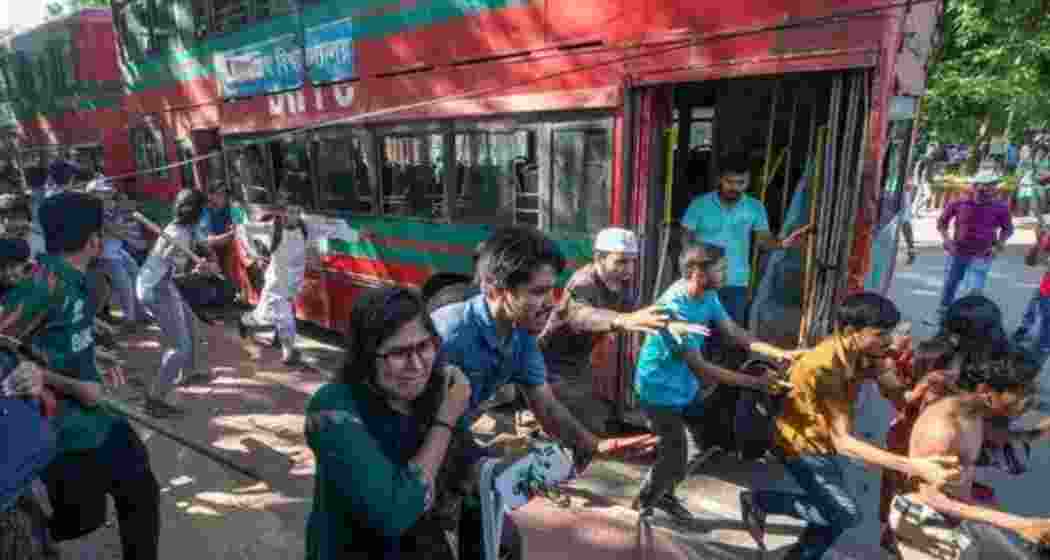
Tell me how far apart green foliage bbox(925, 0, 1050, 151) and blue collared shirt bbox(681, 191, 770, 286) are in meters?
8.29

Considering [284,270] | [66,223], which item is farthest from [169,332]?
[66,223]

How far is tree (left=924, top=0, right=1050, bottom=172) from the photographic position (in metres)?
10.4

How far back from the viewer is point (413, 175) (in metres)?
4.83

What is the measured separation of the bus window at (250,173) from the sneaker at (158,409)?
2.69 m

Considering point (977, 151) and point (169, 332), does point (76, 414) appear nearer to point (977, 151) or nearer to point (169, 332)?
point (169, 332)

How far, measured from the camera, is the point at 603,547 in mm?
2953

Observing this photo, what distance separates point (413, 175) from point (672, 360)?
2876 mm

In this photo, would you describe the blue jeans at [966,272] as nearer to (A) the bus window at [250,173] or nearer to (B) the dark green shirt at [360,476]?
(B) the dark green shirt at [360,476]

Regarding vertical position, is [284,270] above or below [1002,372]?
below

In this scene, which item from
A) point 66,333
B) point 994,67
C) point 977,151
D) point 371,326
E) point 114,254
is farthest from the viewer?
point 977,151

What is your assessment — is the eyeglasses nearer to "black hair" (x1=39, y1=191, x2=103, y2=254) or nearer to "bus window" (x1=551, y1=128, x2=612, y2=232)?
"black hair" (x1=39, y1=191, x2=103, y2=254)

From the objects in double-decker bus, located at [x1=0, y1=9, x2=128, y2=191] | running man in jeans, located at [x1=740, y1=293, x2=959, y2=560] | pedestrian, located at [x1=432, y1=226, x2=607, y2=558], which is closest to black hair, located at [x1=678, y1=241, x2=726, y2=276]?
running man in jeans, located at [x1=740, y1=293, x2=959, y2=560]

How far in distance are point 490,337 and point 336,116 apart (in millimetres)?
4112

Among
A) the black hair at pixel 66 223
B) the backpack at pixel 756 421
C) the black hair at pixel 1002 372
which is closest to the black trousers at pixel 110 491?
the black hair at pixel 66 223
